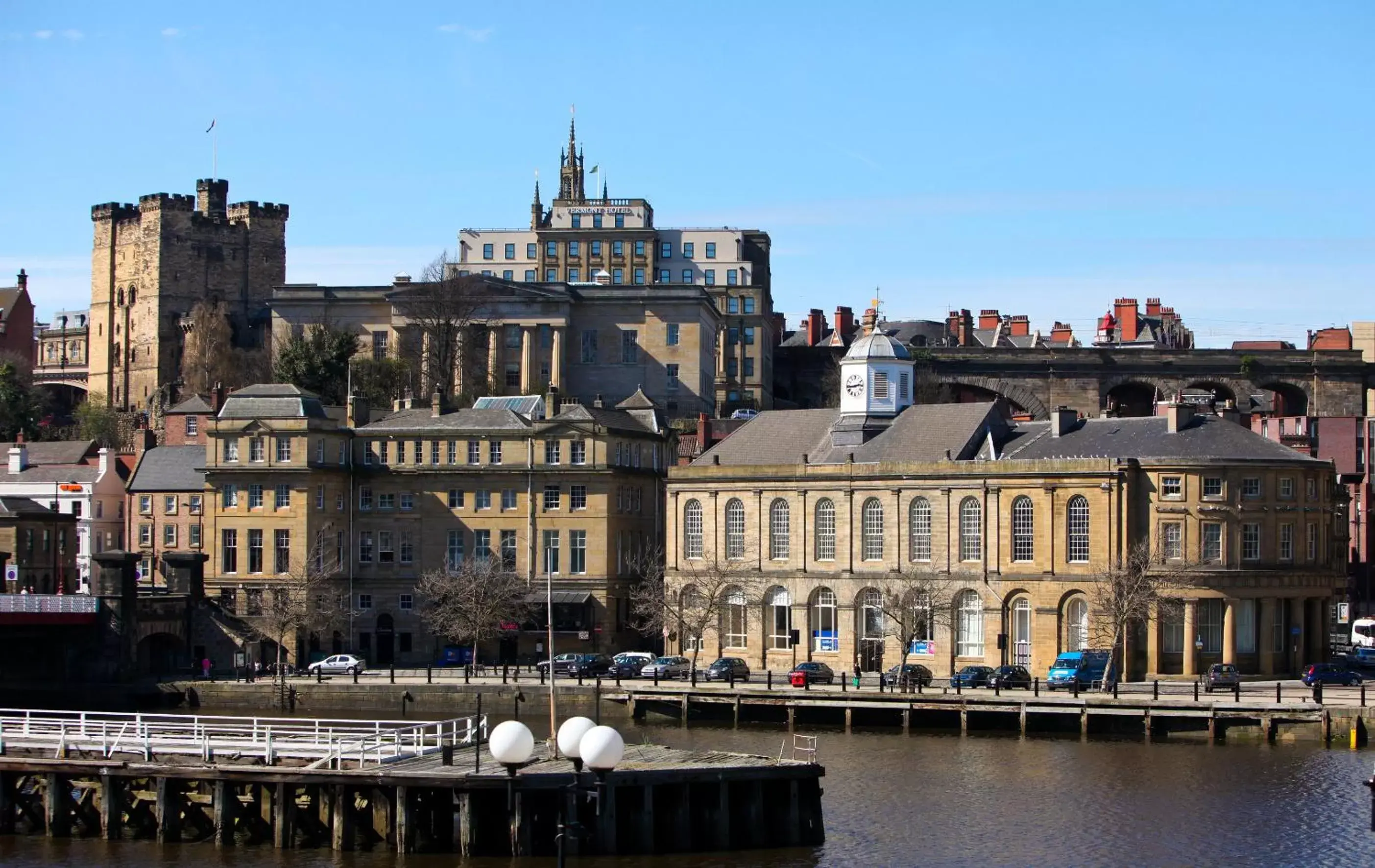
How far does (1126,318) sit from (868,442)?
79.4 m

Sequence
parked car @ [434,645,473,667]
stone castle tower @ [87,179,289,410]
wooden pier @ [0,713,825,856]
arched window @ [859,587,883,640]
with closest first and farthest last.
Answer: wooden pier @ [0,713,825,856] → arched window @ [859,587,883,640] → parked car @ [434,645,473,667] → stone castle tower @ [87,179,289,410]

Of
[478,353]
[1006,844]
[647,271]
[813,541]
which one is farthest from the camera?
[647,271]

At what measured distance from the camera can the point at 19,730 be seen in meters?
63.7

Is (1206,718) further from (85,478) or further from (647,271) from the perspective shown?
(647,271)

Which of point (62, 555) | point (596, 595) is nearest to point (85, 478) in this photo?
point (62, 555)

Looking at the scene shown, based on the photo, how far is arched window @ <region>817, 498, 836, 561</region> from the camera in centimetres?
9388

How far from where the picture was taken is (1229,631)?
8631cm

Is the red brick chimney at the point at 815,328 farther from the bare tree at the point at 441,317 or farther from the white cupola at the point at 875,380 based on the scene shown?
the white cupola at the point at 875,380

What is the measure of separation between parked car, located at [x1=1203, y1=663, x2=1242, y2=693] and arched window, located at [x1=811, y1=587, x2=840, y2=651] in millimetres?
17203

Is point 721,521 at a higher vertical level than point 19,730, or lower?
higher

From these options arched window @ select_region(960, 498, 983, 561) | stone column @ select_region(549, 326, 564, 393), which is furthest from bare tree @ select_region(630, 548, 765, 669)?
stone column @ select_region(549, 326, 564, 393)

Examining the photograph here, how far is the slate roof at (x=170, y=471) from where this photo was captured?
10669cm

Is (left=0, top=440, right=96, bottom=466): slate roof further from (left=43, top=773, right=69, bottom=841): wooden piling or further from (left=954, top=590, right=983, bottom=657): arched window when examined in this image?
(left=43, top=773, right=69, bottom=841): wooden piling

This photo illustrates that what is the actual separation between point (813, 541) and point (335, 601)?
21358 mm
